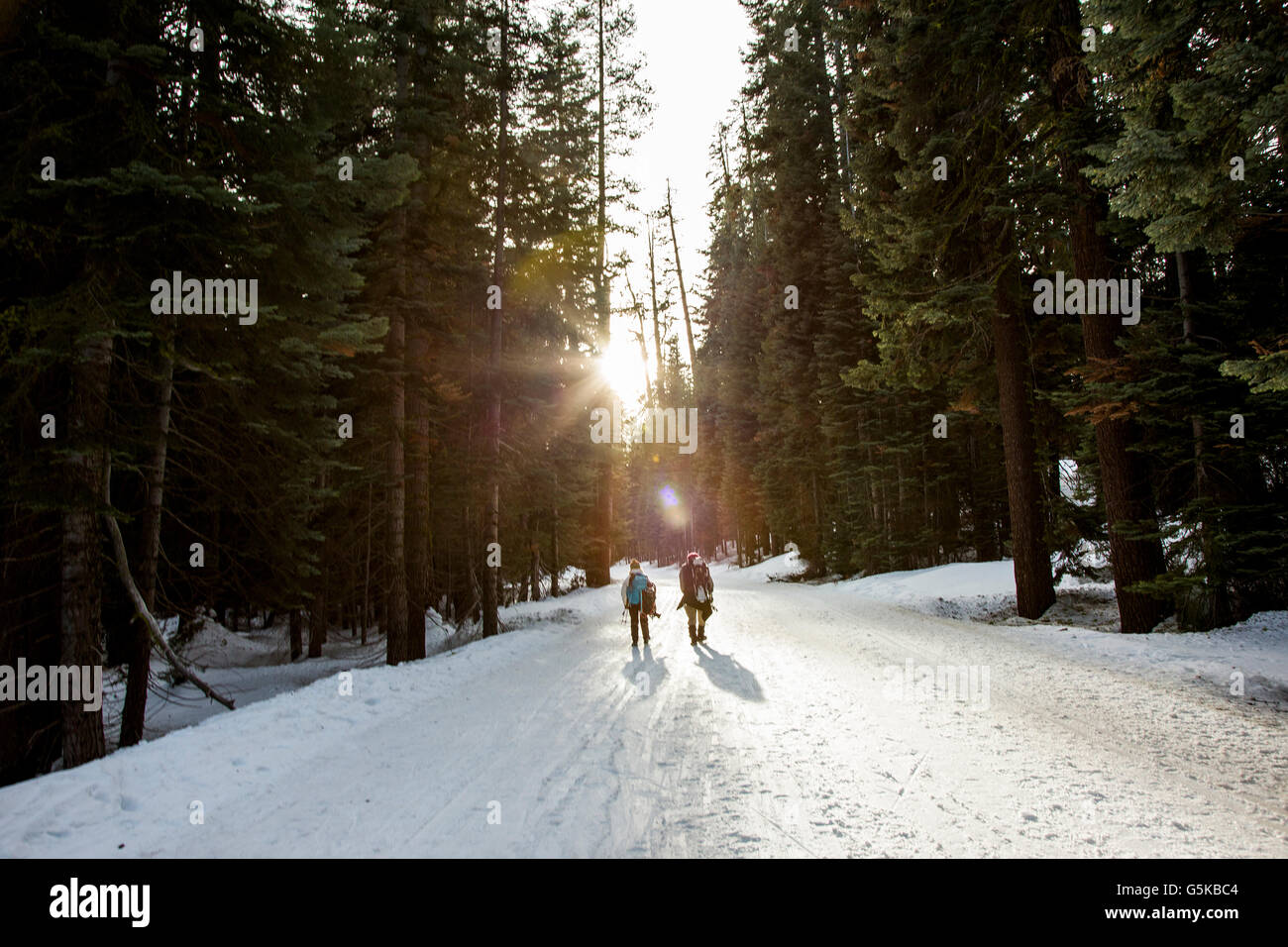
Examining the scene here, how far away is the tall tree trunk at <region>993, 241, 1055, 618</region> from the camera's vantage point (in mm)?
12211

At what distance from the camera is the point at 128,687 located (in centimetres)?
712

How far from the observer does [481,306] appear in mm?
17734

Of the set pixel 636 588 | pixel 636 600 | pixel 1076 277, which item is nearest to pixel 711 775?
pixel 636 600

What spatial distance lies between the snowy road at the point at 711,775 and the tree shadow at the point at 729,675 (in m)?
0.07

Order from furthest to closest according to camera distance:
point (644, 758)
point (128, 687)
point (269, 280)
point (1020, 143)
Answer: point (1020, 143), point (269, 280), point (128, 687), point (644, 758)

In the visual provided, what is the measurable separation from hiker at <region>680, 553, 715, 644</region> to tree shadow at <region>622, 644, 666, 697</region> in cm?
118

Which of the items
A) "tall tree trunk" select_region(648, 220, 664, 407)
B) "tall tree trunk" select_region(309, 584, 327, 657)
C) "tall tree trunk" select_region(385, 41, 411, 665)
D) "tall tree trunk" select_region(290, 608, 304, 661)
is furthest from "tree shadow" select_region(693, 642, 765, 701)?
"tall tree trunk" select_region(648, 220, 664, 407)

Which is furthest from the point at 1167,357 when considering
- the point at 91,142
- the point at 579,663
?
the point at 91,142

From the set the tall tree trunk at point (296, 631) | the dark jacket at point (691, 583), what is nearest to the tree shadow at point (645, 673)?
the dark jacket at point (691, 583)

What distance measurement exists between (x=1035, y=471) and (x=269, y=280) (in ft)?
50.4

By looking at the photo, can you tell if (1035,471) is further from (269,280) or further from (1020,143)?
(269,280)

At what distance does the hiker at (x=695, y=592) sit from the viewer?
37.7 ft

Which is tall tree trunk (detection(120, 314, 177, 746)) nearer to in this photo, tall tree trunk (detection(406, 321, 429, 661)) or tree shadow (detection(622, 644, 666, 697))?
tall tree trunk (detection(406, 321, 429, 661))
